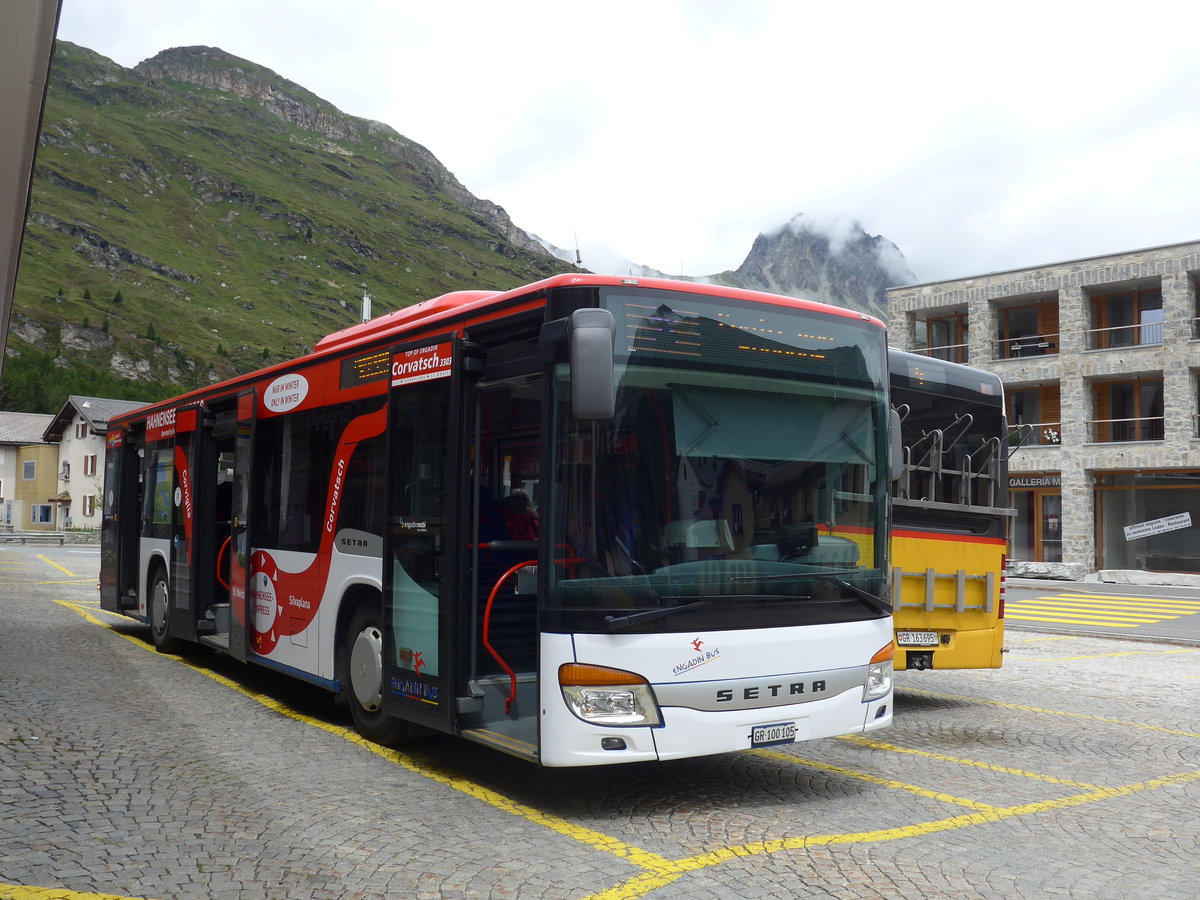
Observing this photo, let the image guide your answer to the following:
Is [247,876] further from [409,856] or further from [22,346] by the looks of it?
[22,346]

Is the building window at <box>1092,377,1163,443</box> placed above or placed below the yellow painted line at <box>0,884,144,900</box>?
above

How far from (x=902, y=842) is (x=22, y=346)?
453 feet

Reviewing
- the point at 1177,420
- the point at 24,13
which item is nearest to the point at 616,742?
the point at 24,13

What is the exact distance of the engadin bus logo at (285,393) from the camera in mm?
9398

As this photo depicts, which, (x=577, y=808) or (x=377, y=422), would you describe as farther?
(x=377, y=422)

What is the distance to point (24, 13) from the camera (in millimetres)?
5355

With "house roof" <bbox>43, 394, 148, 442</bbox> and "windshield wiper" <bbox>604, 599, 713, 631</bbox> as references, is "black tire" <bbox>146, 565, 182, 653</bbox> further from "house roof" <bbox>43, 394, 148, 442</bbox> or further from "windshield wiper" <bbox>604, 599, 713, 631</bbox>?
"house roof" <bbox>43, 394, 148, 442</bbox>

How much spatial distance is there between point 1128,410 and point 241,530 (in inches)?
1486

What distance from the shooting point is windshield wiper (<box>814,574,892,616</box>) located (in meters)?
6.61

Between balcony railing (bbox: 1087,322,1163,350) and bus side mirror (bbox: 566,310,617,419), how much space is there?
126ft

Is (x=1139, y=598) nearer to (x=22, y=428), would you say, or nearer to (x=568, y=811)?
(x=568, y=811)

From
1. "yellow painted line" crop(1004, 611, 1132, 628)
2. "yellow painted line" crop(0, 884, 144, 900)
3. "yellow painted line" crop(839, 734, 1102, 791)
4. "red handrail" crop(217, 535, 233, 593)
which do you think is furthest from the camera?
"yellow painted line" crop(1004, 611, 1132, 628)

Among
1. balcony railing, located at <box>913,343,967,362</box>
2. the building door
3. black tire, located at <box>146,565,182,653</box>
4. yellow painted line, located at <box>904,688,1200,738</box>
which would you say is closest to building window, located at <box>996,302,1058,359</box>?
balcony railing, located at <box>913,343,967,362</box>

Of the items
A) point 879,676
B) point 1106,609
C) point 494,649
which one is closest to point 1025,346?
point 1106,609
